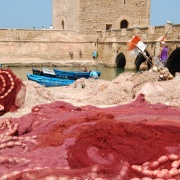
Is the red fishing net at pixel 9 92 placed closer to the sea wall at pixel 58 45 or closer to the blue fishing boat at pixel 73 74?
the blue fishing boat at pixel 73 74

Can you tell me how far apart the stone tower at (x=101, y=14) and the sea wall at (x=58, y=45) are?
105 cm

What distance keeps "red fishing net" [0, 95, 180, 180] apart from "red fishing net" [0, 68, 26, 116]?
153cm

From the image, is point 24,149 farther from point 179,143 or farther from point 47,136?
point 179,143

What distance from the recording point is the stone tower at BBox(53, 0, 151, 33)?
31.7 m

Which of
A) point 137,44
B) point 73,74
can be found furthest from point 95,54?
point 137,44

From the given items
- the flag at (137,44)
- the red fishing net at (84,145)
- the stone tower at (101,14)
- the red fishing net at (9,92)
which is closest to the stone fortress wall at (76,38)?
the stone tower at (101,14)

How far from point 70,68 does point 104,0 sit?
7.69m

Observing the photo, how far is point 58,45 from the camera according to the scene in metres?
31.5

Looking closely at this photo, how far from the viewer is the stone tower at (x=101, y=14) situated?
31.7m

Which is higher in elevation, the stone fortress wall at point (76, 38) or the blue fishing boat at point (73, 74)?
the stone fortress wall at point (76, 38)

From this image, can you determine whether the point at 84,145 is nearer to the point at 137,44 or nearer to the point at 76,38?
the point at 137,44

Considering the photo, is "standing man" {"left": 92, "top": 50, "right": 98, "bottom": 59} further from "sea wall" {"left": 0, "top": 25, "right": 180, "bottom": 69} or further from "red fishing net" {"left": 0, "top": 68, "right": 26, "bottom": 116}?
"red fishing net" {"left": 0, "top": 68, "right": 26, "bottom": 116}

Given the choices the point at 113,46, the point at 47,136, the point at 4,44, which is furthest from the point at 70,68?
the point at 47,136

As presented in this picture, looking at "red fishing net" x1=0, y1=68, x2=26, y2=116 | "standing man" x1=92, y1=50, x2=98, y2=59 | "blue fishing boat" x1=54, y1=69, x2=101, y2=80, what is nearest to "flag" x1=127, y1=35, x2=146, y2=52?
"red fishing net" x1=0, y1=68, x2=26, y2=116
